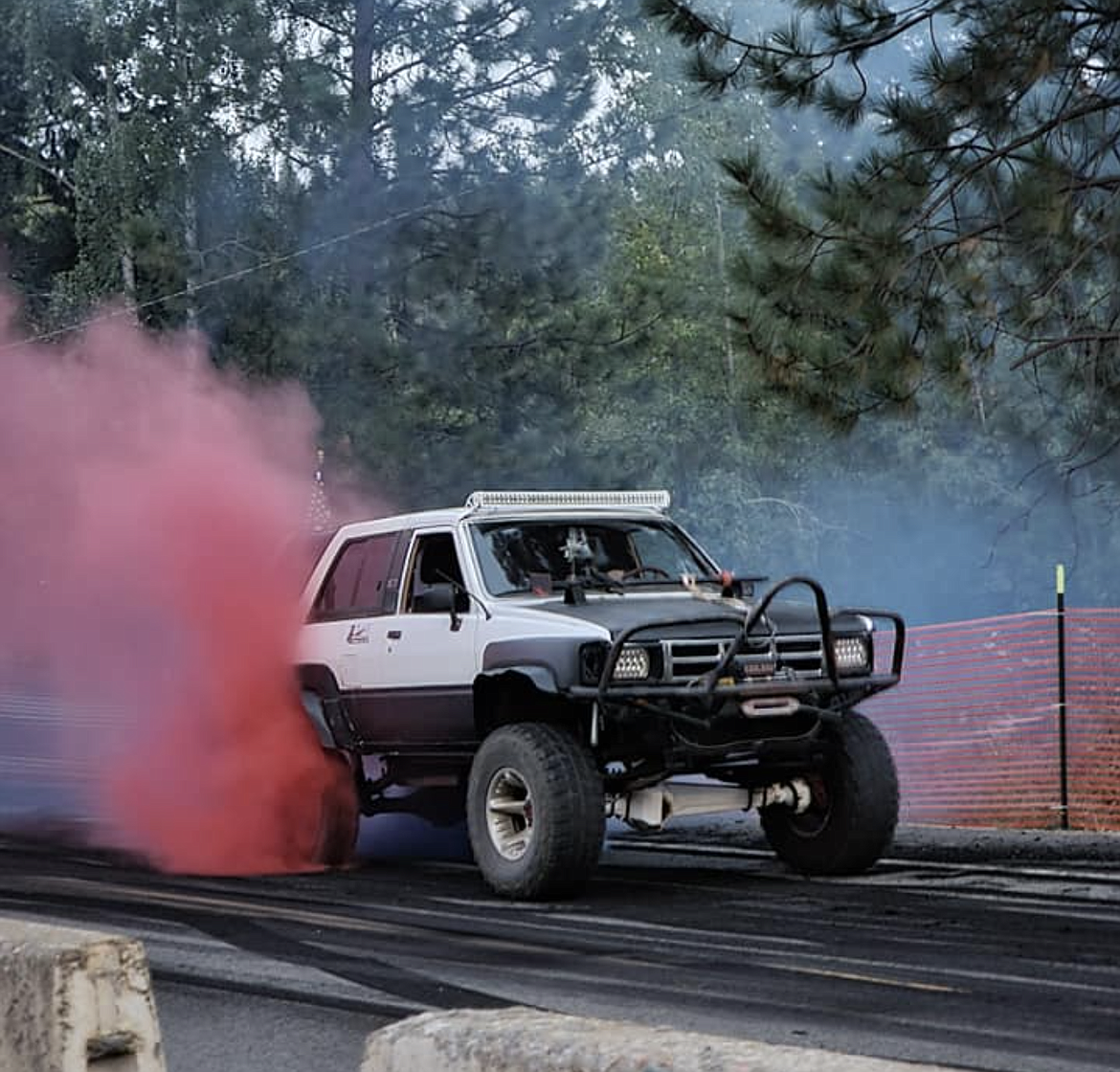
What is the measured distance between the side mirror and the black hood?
19.6 inches

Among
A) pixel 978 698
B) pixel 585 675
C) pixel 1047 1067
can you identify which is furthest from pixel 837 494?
pixel 1047 1067

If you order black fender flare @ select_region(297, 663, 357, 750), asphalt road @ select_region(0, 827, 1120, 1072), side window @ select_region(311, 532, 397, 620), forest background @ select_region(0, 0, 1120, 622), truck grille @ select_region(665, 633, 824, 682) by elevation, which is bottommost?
asphalt road @ select_region(0, 827, 1120, 1072)

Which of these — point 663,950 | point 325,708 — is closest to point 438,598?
point 325,708

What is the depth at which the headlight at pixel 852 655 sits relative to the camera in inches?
430

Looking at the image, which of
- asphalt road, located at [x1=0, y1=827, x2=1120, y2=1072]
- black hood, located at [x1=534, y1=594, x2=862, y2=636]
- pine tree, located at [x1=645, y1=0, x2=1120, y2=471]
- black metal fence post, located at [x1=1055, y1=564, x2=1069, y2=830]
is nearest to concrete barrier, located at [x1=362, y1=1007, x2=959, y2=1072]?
asphalt road, located at [x1=0, y1=827, x2=1120, y2=1072]

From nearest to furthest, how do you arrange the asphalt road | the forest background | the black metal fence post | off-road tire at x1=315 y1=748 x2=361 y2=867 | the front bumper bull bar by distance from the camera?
the asphalt road, the front bumper bull bar, off-road tire at x1=315 y1=748 x2=361 y2=867, the black metal fence post, the forest background

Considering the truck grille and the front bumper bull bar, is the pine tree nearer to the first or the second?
the truck grille

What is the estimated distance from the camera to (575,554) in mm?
11875

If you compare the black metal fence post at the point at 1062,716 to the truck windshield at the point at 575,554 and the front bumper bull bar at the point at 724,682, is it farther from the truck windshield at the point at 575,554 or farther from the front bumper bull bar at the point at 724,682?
the front bumper bull bar at the point at 724,682

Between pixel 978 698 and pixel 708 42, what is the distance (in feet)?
19.6

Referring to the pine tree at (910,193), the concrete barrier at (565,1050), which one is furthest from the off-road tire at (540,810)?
the concrete barrier at (565,1050)

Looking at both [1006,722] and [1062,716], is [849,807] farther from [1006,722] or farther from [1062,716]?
[1006,722]

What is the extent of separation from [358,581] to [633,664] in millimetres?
2788

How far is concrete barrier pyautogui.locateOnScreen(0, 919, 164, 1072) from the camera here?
4.19m
